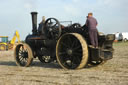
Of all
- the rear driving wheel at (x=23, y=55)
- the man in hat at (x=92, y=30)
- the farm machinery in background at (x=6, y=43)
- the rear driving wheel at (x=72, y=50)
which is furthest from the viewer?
the farm machinery in background at (x=6, y=43)

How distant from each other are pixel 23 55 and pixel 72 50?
2680 mm

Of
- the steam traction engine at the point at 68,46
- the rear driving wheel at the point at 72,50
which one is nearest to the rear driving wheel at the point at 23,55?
the steam traction engine at the point at 68,46

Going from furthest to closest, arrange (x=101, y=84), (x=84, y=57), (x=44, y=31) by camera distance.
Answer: (x=44, y=31) → (x=84, y=57) → (x=101, y=84)

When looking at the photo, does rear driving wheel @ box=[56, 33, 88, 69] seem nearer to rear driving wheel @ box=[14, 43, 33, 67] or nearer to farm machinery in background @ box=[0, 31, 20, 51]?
rear driving wheel @ box=[14, 43, 33, 67]

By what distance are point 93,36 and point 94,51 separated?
529 mm

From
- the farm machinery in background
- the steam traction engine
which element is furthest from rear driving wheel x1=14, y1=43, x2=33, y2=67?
the farm machinery in background

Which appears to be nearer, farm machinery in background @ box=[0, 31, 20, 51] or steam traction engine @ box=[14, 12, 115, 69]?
steam traction engine @ box=[14, 12, 115, 69]

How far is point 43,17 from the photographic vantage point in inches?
333

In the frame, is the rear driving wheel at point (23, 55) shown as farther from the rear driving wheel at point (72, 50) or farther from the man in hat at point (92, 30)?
the man in hat at point (92, 30)

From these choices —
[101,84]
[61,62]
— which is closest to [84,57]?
[61,62]

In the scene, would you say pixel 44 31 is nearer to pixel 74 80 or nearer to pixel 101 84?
pixel 74 80

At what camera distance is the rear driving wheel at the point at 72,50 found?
636 centimetres

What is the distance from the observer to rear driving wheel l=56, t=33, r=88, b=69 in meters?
6.36

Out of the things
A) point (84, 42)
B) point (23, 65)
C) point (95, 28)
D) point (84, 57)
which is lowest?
point (23, 65)
